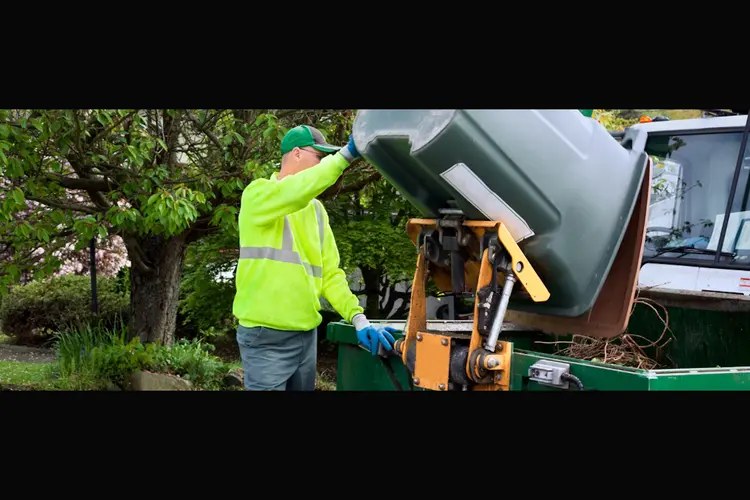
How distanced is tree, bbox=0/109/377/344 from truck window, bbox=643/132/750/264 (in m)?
2.72

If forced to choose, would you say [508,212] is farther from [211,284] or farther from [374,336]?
[211,284]

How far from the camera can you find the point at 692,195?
4918 millimetres

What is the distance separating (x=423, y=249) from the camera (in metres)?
3.51

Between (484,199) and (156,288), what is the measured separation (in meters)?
5.57

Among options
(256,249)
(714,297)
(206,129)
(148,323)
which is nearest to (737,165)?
(714,297)

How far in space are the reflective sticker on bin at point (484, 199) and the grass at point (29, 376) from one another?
578 cm

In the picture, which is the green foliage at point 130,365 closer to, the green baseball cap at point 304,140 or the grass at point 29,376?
the grass at point 29,376

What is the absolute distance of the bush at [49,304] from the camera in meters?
10.4

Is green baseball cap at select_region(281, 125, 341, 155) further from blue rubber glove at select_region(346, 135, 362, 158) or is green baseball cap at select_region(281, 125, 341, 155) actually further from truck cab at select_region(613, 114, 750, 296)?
truck cab at select_region(613, 114, 750, 296)

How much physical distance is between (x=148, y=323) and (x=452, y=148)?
5785 millimetres

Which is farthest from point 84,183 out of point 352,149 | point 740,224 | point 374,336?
point 740,224

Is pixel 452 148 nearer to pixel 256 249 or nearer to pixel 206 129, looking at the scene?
pixel 256 249

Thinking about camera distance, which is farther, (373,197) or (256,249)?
(373,197)

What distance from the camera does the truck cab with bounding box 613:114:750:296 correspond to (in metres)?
4.54
